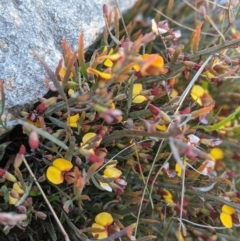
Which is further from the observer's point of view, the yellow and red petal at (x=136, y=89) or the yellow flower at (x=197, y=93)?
the yellow flower at (x=197, y=93)

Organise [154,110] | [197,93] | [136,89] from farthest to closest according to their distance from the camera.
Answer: [197,93], [136,89], [154,110]

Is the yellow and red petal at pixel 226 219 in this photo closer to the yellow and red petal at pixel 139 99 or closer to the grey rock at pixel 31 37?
the yellow and red petal at pixel 139 99

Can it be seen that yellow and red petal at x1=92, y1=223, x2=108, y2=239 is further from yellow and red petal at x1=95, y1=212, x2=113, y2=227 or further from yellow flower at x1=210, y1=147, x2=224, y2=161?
yellow flower at x1=210, y1=147, x2=224, y2=161

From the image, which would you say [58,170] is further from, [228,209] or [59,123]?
[228,209]

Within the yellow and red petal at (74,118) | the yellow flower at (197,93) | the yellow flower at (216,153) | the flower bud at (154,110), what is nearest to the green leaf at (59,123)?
the yellow and red petal at (74,118)

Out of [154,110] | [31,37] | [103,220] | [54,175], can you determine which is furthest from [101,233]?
[31,37]

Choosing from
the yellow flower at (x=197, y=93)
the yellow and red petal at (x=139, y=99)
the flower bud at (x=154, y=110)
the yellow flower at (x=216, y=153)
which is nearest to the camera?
the flower bud at (x=154, y=110)

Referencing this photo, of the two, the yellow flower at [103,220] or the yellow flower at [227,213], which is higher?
the yellow flower at [103,220]
